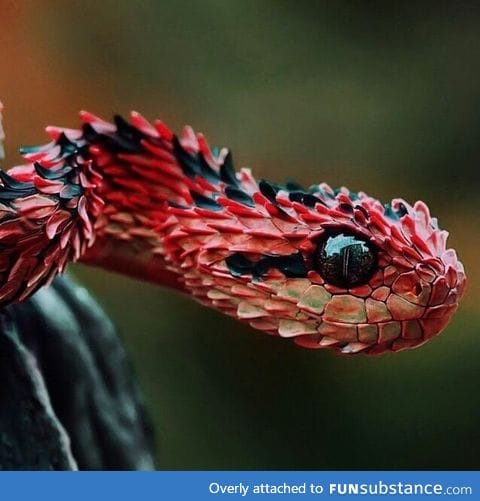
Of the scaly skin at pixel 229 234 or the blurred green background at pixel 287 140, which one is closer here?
the scaly skin at pixel 229 234

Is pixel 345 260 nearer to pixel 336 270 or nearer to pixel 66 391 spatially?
pixel 336 270

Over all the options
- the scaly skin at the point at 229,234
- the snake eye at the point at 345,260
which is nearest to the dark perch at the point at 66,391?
the scaly skin at the point at 229,234

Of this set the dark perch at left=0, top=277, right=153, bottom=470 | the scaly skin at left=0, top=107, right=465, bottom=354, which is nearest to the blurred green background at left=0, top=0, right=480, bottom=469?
the dark perch at left=0, top=277, right=153, bottom=470

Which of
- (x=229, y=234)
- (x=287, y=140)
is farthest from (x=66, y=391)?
(x=287, y=140)

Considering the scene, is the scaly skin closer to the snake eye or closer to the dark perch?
the snake eye

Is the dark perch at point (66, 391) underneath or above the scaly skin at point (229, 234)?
underneath

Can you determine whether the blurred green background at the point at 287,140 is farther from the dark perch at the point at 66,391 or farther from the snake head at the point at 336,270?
the snake head at the point at 336,270

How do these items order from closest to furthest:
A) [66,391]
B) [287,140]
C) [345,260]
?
[345,260] < [66,391] < [287,140]
